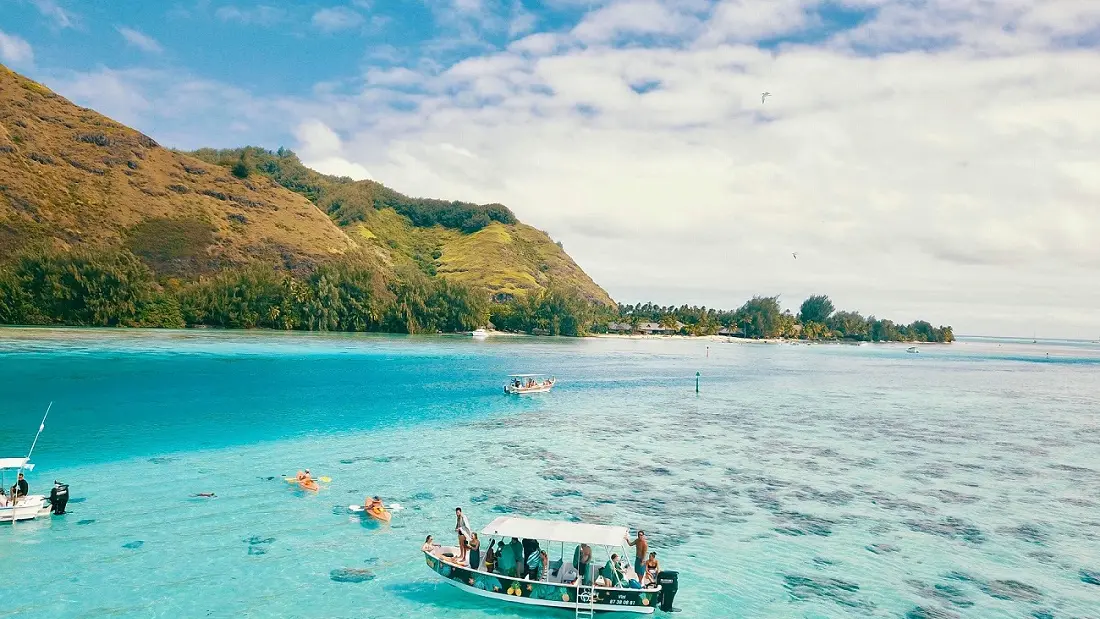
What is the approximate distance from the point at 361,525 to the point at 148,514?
10.8 meters

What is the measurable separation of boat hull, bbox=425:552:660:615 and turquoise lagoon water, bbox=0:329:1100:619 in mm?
680

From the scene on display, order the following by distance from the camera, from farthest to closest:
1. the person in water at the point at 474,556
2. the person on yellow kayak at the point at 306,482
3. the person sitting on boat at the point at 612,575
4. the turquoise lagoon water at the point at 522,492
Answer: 1. the person on yellow kayak at the point at 306,482
2. the turquoise lagoon water at the point at 522,492
3. the person in water at the point at 474,556
4. the person sitting on boat at the point at 612,575

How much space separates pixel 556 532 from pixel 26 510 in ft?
85.0

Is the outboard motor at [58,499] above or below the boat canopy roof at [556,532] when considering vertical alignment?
below

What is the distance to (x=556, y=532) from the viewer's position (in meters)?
24.9

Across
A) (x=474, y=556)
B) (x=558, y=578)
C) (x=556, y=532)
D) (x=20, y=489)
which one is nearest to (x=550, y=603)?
(x=558, y=578)

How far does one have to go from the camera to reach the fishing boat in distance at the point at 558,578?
23.9 m

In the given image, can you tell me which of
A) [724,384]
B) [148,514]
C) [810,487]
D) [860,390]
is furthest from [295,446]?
[860,390]

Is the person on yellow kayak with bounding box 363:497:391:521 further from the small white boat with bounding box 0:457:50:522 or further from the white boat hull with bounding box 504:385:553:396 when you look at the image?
the white boat hull with bounding box 504:385:553:396

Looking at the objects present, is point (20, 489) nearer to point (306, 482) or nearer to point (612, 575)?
point (306, 482)

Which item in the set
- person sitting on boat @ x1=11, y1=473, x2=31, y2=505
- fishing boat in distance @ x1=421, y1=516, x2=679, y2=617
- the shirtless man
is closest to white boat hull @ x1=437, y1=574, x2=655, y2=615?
fishing boat in distance @ x1=421, y1=516, x2=679, y2=617

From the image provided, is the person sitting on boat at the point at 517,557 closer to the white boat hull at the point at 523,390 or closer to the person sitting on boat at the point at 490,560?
the person sitting on boat at the point at 490,560

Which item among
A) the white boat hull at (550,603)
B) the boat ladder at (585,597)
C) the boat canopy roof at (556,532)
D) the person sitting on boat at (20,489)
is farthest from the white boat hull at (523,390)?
the boat ladder at (585,597)

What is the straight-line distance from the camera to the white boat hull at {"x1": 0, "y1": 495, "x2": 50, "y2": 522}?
3056cm
